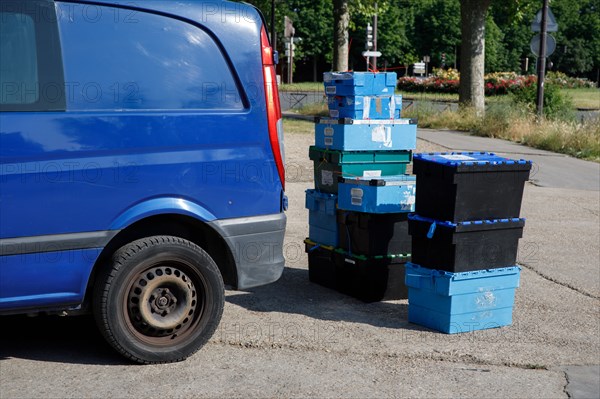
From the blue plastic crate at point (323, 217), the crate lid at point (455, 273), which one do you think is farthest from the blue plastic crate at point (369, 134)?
the crate lid at point (455, 273)

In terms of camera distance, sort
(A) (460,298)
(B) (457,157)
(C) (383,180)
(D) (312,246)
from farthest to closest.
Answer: (D) (312,246)
(C) (383,180)
(B) (457,157)
(A) (460,298)

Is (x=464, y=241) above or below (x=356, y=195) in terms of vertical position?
below

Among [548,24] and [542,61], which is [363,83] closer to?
[542,61]

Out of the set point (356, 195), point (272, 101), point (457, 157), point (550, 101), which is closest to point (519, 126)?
point (550, 101)

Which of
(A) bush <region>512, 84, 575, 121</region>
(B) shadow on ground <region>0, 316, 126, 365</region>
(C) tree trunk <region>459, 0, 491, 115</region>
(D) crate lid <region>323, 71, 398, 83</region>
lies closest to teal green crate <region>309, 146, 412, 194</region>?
(D) crate lid <region>323, 71, 398, 83</region>

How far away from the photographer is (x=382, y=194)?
7031 millimetres

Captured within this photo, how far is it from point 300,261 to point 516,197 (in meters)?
2.92

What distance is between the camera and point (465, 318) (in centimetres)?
651

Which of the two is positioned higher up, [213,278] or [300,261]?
[213,278]

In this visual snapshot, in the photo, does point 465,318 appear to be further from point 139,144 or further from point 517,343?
point 139,144

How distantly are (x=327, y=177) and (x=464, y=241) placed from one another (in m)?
1.74

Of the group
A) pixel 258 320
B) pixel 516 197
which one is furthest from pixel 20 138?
pixel 516 197

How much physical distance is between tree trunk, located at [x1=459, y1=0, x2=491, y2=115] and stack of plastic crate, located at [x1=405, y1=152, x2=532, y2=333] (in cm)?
2110

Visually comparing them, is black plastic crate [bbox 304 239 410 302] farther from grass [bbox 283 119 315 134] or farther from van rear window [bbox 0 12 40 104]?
grass [bbox 283 119 315 134]
